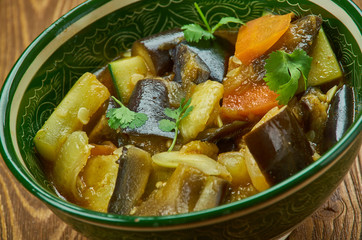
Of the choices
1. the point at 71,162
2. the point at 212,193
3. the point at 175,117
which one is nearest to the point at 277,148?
the point at 212,193

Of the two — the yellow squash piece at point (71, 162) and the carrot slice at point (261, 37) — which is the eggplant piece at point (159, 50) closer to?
the carrot slice at point (261, 37)

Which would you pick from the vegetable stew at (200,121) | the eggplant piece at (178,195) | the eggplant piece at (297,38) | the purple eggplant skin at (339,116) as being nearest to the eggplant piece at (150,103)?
the vegetable stew at (200,121)

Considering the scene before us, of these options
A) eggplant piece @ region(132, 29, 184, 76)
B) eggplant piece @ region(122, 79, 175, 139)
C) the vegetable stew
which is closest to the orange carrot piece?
the vegetable stew

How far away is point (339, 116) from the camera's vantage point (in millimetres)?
2170

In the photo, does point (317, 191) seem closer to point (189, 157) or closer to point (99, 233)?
point (189, 157)

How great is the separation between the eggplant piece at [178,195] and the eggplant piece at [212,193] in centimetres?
3

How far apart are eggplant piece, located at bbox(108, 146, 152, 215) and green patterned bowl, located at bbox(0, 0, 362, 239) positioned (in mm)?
180

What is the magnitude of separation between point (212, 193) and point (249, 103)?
1.97ft

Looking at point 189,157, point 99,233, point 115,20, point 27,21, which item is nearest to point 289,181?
point 189,157

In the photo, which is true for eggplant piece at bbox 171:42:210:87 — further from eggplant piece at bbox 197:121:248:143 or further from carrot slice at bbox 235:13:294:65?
eggplant piece at bbox 197:121:248:143

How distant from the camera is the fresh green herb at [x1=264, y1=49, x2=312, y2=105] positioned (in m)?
2.22

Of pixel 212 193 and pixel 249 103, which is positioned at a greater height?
pixel 249 103

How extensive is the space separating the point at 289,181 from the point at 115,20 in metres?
1.74

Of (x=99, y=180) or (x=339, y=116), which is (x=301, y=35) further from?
(x=99, y=180)
